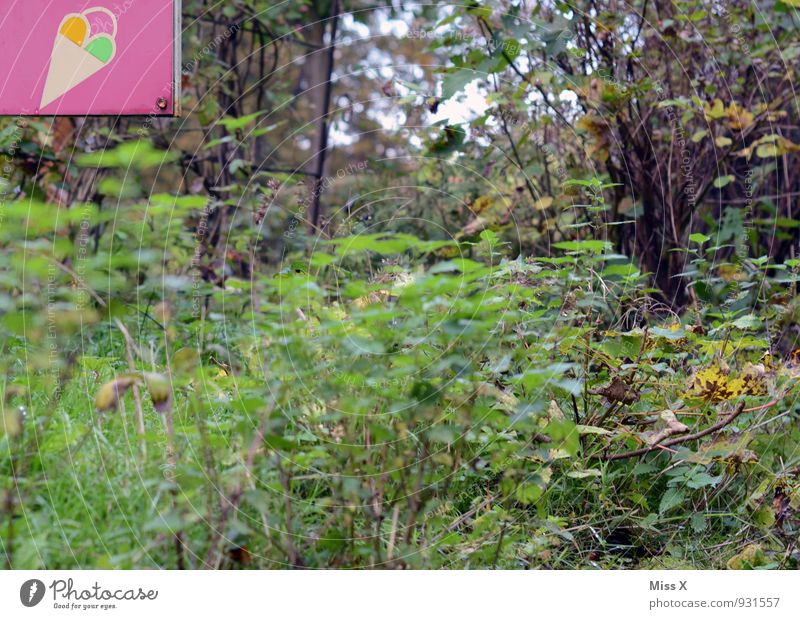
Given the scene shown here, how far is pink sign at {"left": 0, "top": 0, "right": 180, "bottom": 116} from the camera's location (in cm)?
246

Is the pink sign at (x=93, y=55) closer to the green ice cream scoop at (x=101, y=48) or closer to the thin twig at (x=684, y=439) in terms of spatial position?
the green ice cream scoop at (x=101, y=48)

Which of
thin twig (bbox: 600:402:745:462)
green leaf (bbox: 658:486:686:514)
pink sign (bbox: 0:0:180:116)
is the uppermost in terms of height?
pink sign (bbox: 0:0:180:116)

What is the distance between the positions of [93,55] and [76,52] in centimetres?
5

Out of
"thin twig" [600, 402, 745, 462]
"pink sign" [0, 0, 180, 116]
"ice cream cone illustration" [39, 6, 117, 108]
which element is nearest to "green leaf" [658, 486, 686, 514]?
"thin twig" [600, 402, 745, 462]

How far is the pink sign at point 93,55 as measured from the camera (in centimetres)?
246

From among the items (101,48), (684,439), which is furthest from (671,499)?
(101,48)

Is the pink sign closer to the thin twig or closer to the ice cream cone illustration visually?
the ice cream cone illustration

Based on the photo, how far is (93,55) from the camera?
2.48 m

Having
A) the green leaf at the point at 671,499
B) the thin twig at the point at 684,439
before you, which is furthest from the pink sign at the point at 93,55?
the green leaf at the point at 671,499

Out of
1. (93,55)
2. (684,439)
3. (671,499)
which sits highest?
(93,55)

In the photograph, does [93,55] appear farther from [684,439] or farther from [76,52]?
[684,439]

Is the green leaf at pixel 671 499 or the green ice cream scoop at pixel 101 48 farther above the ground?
the green ice cream scoop at pixel 101 48

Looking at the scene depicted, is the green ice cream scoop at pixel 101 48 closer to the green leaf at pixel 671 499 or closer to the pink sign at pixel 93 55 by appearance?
the pink sign at pixel 93 55

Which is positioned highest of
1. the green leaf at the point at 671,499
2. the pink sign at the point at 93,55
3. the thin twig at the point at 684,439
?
the pink sign at the point at 93,55
